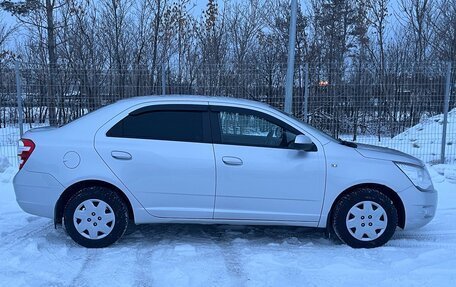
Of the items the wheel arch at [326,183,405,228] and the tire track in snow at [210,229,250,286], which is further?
the wheel arch at [326,183,405,228]

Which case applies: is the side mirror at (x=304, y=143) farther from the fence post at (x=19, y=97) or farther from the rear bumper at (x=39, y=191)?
the fence post at (x=19, y=97)

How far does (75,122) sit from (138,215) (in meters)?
1.21

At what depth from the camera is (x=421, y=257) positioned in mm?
4648

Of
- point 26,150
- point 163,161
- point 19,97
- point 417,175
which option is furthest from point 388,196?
point 19,97

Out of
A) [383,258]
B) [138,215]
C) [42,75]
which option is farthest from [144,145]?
[42,75]

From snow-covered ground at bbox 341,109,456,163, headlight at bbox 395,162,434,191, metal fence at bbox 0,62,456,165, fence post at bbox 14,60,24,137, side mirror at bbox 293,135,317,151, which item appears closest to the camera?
side mirror at bbox 293,135,317,151

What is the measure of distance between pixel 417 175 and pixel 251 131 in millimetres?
1877

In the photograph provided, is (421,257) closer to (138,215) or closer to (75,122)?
(138,215)

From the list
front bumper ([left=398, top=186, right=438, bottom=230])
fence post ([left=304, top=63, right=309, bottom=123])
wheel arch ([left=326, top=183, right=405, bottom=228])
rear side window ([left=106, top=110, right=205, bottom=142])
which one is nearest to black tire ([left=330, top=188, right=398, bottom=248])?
wheel arch ([left=326, top=183, right=405, bottom=228])

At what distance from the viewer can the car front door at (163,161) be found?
4.77 m

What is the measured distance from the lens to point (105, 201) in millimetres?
4801

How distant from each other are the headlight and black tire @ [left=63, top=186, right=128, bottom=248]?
118 inches

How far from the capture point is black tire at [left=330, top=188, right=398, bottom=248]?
4863 millimetres

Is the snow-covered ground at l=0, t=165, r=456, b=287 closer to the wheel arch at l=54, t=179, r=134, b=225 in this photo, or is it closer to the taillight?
the wheel arch at l=54, t=179, r=134, b=225
